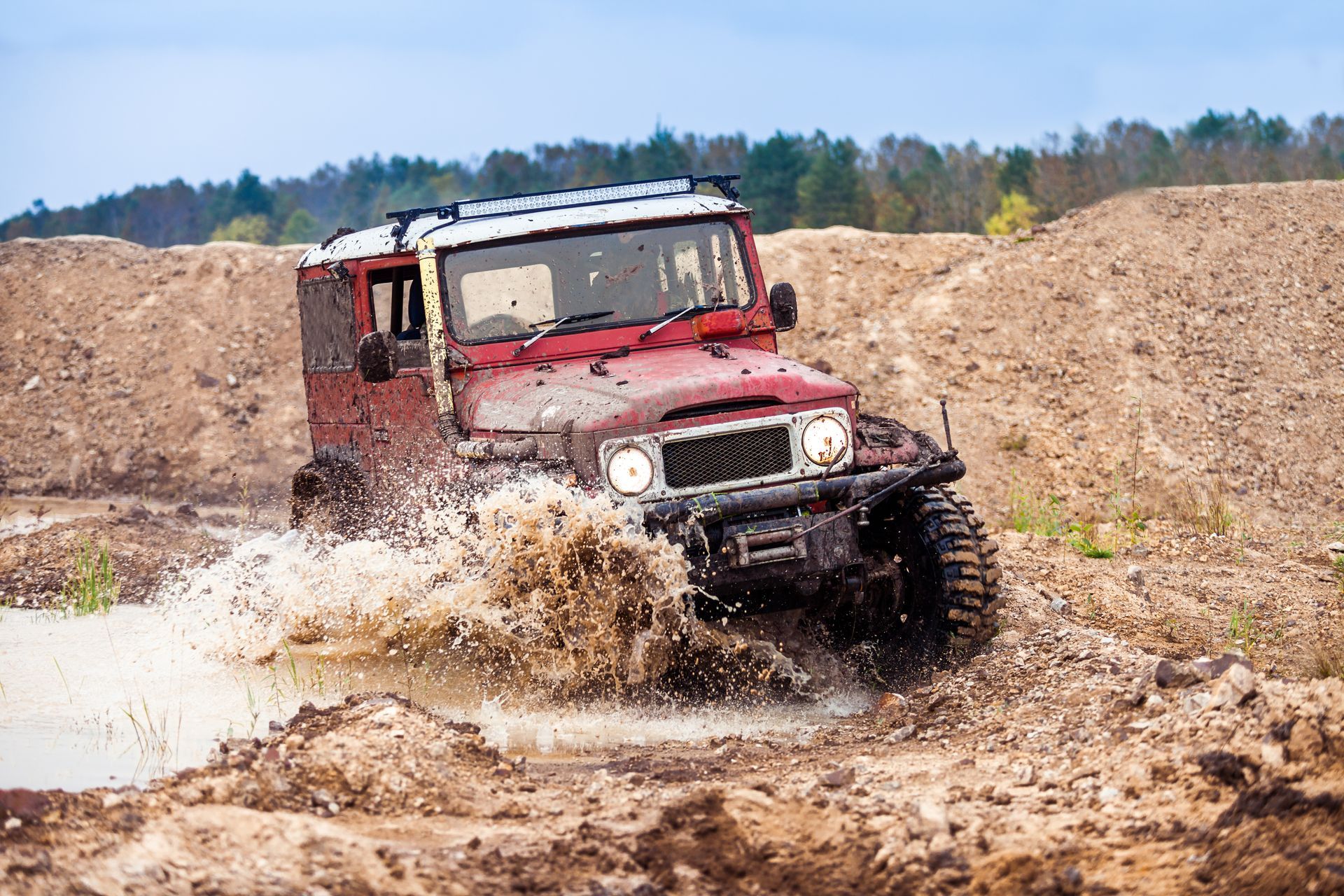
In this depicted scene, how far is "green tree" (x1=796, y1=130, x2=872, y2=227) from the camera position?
3550 centimetres

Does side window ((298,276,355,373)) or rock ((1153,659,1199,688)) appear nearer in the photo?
rock ((1153,659,1199,688))

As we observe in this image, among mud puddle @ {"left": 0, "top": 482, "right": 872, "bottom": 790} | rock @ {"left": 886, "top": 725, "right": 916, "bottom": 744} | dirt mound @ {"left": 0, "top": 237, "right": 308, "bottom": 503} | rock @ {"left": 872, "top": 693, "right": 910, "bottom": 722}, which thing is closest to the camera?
rock @ {"left": 886, "top": 725, "right": 916, "bottom": 744}

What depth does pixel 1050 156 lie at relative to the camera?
113 ft

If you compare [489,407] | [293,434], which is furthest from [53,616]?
[293,434]

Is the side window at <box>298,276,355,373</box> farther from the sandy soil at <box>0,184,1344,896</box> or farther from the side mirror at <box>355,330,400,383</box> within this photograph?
the sandy soil at <box>0,184,1344,896</box>

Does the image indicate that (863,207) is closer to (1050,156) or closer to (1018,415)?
(1050,156)

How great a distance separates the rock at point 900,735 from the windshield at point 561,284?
2.57 m

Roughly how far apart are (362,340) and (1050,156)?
30.7 metres

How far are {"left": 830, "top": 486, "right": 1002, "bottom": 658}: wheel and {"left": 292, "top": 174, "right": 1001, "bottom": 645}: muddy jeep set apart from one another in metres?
0.01

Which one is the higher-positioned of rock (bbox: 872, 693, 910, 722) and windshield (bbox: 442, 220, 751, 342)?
windshield (bbox: 442, 220, 751, 342)

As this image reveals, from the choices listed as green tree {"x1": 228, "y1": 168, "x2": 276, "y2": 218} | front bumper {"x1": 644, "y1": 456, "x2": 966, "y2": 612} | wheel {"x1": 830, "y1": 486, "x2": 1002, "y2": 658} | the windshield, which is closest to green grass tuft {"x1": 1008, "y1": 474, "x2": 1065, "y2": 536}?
wheel {"x1": 830, "y1": 486, "x2": 1002, "y2": 658}

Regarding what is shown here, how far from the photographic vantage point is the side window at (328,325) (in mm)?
7629

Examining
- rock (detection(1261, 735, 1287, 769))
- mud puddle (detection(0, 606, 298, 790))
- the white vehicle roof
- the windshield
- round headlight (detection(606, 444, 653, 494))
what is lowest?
mud puddle (detection(0, 606, 298, 790))

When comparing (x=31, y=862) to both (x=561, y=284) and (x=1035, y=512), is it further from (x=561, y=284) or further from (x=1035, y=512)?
(x=1035, y=512)
